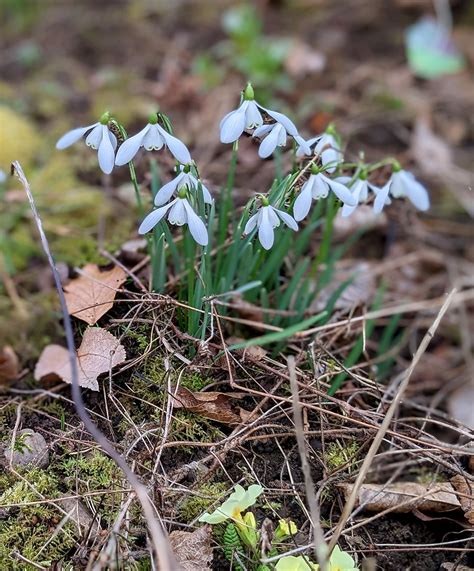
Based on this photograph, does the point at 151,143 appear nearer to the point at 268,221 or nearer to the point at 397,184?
the point at 268,221

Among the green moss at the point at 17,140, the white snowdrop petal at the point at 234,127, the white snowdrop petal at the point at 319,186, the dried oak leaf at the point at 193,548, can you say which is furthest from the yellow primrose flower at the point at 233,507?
the green moss at the point at 17,140

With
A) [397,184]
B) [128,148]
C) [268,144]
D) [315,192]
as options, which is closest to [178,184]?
[128,148]

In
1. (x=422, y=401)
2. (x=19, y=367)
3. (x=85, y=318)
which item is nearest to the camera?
(x=85, y=318)

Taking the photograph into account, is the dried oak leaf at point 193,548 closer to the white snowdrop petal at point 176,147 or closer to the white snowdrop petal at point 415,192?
the white snowdrop petal at point 176,147

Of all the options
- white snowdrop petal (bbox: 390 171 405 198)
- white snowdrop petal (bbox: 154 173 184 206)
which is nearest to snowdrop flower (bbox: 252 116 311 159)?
white snowdrop petal (bbox: 154 173 184 206)

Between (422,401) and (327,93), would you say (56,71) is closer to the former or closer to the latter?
(327,93)

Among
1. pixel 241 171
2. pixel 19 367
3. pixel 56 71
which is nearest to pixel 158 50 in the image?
pixel 56 71

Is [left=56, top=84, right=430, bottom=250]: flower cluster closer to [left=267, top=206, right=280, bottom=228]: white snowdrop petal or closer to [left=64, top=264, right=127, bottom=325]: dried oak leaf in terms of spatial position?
[left=267, top=206, right=280, bottom=228]: white snowdrop petal
